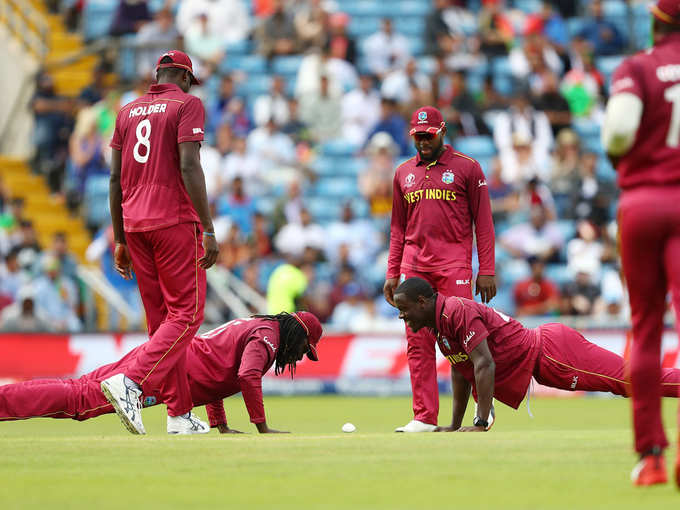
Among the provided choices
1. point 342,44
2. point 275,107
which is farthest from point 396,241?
point 342,44

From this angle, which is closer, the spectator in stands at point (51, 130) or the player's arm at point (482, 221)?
the player's arm at point (482, 221)

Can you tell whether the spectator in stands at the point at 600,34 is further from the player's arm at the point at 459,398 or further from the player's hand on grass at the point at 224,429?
the player's hand on grass at the point at 224,429

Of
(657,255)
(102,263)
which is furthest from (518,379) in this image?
(102,263)

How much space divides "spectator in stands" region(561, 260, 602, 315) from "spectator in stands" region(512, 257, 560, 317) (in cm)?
15

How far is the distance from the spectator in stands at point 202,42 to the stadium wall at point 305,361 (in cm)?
772

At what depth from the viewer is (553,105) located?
22484 millimetres

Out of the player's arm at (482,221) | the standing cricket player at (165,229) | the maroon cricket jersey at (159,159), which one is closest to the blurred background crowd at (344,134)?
the player's arm at (482,221)

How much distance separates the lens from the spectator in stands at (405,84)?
22.7 metres

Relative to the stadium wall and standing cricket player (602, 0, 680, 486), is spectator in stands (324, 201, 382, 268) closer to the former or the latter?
the stadium wall

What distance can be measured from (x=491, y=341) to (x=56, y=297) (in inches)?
413

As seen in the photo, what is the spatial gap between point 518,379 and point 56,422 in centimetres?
574

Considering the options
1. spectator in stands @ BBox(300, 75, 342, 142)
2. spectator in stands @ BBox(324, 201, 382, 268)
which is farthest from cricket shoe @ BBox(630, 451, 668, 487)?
spectator in stands @ BBox(300, 75, 342, 142)

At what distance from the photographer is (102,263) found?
19906 mm

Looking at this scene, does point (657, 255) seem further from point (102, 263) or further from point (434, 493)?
point (102, 263)
